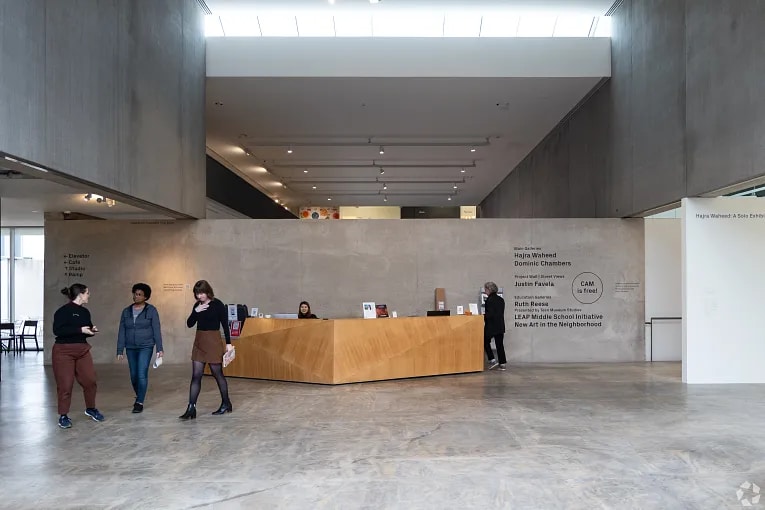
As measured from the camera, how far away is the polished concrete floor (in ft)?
15.2

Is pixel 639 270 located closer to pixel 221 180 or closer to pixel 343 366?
pixel 343 366

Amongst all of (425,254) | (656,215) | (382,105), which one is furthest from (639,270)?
(382,105)

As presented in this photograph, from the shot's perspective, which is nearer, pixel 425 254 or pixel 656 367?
pixel 656 367

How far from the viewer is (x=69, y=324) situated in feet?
23.2

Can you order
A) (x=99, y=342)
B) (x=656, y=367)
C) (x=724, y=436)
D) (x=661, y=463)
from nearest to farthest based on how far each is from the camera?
(x=661, y=463), (x=724, y=436), (x=656, y=367), (x=99, y=342)

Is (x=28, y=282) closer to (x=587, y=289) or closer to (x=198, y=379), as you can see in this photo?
(x=198, y=379)

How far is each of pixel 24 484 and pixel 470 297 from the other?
9.27m

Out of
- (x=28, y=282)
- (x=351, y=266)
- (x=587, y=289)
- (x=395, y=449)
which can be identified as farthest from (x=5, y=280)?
(x=395, y=449)

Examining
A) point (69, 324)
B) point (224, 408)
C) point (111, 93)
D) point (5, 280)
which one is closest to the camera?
point (69, 324)

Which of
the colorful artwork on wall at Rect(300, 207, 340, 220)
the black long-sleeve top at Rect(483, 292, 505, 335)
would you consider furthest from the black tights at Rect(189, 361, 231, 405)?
the colorful artwork on wall at Rect(300, 207, 340, 220)

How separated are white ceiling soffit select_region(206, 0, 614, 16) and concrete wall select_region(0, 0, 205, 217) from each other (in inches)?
38.0

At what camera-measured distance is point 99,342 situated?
42.7 feet

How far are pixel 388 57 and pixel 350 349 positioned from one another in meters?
5.98

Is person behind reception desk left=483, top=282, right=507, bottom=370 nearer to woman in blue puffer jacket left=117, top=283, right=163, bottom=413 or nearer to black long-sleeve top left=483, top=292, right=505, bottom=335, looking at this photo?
black long-sleeve top left=483, top=292, right=505, bottom=335
